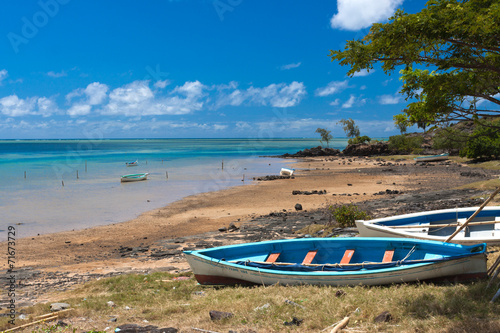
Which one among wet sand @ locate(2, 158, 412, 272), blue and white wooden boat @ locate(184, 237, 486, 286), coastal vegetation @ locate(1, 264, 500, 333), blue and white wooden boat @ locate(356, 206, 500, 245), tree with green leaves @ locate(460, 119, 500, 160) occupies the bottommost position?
wet sand @ locate(2, 158, 412, 272)

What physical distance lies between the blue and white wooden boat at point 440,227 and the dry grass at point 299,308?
3.54 feet

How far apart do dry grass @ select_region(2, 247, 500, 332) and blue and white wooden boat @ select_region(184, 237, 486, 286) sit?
0.22 m

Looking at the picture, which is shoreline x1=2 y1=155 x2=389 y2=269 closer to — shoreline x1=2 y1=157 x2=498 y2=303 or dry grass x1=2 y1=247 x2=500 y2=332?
shoreline x1=2 y1=157 x2=498 y2=303

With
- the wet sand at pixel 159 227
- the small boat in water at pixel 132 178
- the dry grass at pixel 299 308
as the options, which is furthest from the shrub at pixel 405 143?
the dry grass at pixel 299 308

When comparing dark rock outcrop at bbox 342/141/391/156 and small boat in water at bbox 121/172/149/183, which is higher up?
dark rock outcrop at bbox 342/141/391/156

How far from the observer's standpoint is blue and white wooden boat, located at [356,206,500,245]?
31.7ft

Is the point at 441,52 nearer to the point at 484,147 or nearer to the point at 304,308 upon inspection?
the point at 304,308

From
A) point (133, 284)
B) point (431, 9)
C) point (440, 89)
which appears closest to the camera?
point (431, 9)

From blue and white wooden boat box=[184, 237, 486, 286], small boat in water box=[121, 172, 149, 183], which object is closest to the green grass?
blue and white wooden boat box=[184, 237, 486, 286]

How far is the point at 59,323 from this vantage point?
7.02 m

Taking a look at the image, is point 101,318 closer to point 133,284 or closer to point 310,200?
point 133,284

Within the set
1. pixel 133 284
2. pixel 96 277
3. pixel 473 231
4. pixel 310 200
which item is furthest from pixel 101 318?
pixel 310 200

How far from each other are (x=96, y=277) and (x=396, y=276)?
844 cm

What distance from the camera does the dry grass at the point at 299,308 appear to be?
19.5ft
